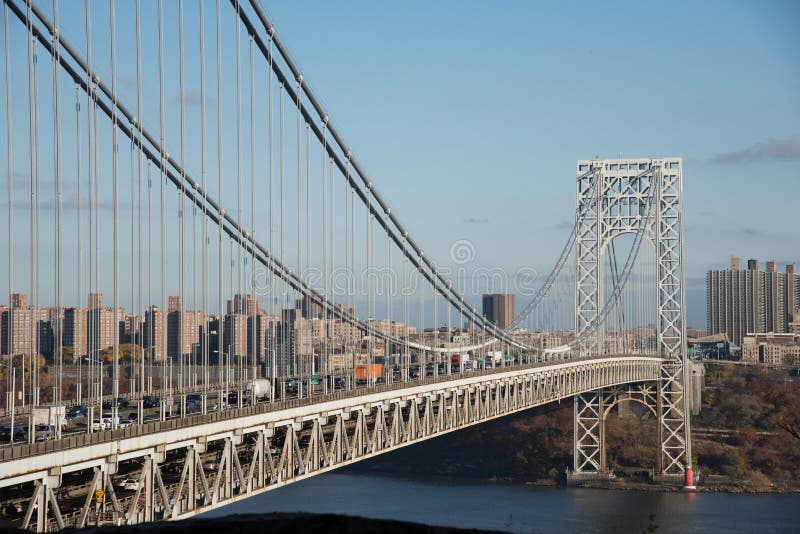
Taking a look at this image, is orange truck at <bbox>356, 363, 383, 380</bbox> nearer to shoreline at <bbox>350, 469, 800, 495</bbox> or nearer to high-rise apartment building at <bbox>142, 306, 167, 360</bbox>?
high-rise apartment building at <bbox>142, 306, 167, 360</bbox>

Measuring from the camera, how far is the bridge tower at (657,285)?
56344mm

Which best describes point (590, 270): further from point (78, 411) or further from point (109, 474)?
point (109, 474)

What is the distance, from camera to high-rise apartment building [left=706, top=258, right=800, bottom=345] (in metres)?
167

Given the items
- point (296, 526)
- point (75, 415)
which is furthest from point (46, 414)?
point (296, 526)

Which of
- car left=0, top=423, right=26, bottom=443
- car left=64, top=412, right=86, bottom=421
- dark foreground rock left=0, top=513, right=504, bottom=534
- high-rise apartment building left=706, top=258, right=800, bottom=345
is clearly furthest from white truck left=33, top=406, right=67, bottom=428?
high-rise apartment building left=706, top=258, right=800, bottom=345

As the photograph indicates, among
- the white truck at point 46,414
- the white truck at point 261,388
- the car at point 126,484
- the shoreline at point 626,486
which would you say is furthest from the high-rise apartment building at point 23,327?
the shoreline at point 626,486

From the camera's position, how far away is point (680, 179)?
57.7 m

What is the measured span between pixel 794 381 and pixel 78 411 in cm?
6962

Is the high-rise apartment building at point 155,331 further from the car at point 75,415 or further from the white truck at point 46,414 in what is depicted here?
the white truck at point 46,414

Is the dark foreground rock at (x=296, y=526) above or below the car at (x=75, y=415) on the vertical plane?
above

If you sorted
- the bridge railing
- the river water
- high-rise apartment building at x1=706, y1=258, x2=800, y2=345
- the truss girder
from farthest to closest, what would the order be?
1. high-rise apartment building at x1=706, y1=258, x2=800, y2=345
2. the river water
3. the truss girder
4. the bridge railing

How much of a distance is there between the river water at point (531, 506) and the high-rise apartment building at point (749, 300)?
11797 centimetres

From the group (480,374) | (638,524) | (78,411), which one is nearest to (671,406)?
(638,524)

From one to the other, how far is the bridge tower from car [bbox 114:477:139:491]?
127 feet
